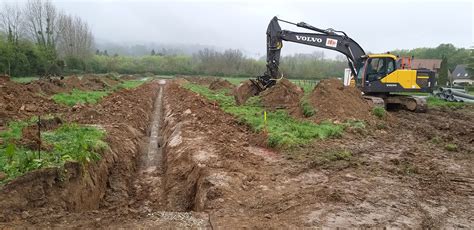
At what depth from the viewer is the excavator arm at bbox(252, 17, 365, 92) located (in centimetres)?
1861

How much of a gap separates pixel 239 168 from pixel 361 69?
12739 mm

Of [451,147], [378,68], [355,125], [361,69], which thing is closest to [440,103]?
[378,68]

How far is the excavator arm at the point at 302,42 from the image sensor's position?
18.6 metres

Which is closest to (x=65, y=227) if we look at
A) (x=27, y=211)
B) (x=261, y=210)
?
(x=27, y=211)

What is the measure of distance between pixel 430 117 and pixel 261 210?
14228mm

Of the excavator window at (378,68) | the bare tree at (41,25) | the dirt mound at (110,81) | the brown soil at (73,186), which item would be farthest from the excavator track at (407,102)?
the bare tree at (41,25)

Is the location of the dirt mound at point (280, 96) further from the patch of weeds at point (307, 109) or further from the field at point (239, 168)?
the field at point (239, 168)

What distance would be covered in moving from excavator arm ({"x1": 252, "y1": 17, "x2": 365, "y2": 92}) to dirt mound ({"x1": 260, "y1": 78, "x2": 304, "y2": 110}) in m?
0.62

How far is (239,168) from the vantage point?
8727mm

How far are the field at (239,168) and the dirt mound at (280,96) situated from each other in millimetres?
1762

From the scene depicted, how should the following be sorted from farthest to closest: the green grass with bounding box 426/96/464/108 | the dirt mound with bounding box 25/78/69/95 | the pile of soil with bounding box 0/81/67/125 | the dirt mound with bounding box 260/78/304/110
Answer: the green grass with bounding box 426/96/464/108, the dirt mound with bounding box 25/78/69/95, the dirt mound with bounding box 260/78/304/110, the pile of soil with bounding box 0/81/67/125

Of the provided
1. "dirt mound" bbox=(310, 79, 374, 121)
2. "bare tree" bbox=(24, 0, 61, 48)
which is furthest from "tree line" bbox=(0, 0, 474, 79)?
"dirt mound" bbox=(310, 79, 374, 121)

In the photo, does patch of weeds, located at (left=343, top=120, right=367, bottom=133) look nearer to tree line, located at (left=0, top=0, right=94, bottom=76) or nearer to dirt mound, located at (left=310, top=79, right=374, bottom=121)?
dirt mound, located at (left=310, top=79, right=374, bottom=121)

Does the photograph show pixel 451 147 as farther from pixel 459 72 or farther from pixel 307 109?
pixel 459 72
